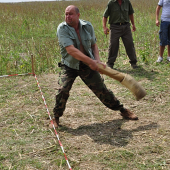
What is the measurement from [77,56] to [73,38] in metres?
0.27

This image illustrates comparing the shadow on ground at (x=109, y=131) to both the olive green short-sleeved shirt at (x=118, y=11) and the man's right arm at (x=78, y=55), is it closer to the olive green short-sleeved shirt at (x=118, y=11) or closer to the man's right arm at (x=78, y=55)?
the man's right arm at (x=78, y=55)

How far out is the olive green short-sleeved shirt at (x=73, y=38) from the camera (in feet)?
10.9

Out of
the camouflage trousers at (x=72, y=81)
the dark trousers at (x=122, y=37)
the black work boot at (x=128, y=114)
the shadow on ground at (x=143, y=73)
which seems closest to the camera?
the camouflage trousers at (x=72, y=81)

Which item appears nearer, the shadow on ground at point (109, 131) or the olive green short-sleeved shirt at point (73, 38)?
the olive green short-sleeved shirt at point (73, 38)

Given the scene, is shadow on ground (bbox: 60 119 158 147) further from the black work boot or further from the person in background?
the person in background

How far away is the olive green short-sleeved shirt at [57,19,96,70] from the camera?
10.9 feet

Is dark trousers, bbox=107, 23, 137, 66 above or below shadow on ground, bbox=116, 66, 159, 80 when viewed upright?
above

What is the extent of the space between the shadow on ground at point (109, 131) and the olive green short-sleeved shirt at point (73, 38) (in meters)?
0.93

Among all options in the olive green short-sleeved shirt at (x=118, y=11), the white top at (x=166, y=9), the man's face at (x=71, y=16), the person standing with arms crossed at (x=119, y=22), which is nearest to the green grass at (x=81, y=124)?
the person standing with arms crossed at (x=119, y=22)

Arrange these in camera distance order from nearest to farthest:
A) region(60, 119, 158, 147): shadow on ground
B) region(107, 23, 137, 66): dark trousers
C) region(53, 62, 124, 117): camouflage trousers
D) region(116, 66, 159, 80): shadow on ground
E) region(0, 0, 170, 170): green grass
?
region(0, 0, 170, 170): green grass < region(60, 119, 158, 147): shadow on ground < region(53, 62, 124, 117): camouflage trousers < region(116, 66, 159, 80): shadow on ground < region(107, 23, 137, 66): dark trousers

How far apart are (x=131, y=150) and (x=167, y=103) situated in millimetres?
1695

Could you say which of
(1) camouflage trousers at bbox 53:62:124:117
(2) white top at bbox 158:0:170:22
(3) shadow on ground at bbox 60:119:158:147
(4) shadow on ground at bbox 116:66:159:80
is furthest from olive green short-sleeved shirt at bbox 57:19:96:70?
(2) white top at bbox 158:0:170:22

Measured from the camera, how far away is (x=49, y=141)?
11.4 ft

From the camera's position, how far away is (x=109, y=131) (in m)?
3.71
